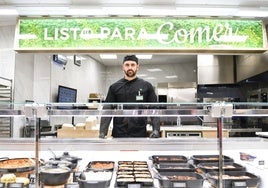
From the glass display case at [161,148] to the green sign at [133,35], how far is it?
236 cm

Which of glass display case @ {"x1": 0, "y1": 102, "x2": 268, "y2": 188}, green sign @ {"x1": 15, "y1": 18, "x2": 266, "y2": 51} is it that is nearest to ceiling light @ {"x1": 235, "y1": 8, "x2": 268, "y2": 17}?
green sign @ {"x1": 15, "y1": 18, "x2": 266, "y2": 51}

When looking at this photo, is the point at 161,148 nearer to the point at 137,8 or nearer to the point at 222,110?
the point at 222,110

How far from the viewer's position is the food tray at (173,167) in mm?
1612

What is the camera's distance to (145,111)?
5.75 ft

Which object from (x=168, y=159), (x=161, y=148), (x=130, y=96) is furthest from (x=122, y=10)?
(x=168, y=159)

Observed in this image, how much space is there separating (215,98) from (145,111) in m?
5.27

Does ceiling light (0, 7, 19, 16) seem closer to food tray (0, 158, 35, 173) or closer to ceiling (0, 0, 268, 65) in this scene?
ceiling (0, 0, 268, 65)

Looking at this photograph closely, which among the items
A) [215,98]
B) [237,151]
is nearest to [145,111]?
[237,151]

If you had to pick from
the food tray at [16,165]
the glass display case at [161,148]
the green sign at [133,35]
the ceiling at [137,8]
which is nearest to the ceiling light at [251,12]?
the ceiling at [137,8]

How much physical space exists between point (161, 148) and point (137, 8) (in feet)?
9.16

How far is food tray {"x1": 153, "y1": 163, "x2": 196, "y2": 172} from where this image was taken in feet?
5.29

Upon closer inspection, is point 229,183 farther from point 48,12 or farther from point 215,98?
point 215,98

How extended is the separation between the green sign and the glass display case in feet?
7.75

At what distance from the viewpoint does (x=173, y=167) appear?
1.72m
